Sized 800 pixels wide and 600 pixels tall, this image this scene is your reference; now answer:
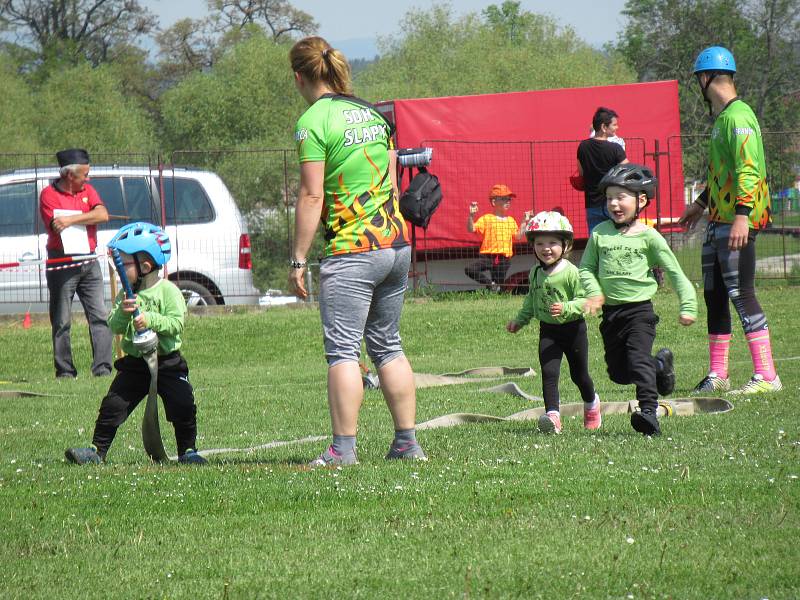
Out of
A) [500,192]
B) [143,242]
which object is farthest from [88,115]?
[143,242]

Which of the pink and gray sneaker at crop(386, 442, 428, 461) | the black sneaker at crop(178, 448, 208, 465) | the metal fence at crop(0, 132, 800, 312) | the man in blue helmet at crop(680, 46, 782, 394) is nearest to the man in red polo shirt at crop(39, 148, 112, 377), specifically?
the metal fence at crop(0, 132, 800, 312)

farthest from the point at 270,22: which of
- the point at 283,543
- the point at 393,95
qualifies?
the point at 283,543

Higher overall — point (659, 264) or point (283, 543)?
point (659, 264)

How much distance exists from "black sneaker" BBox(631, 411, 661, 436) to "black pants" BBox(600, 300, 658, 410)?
0.60ft

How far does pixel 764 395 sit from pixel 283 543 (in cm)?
530

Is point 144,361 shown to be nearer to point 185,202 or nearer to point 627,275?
point 627,275

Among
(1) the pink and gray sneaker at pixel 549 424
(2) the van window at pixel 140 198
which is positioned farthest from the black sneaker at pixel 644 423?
(2) the van window at pixel 140 198

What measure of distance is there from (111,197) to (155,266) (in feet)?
32.8

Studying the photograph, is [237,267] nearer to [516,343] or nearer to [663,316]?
[516,343]

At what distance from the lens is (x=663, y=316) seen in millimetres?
16516

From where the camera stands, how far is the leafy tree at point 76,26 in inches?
2313

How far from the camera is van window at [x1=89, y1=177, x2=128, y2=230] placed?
16.5 meters

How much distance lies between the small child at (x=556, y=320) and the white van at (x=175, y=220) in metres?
9.69

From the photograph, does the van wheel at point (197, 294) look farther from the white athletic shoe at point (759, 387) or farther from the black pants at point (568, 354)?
the black pants at point (568, 354)
